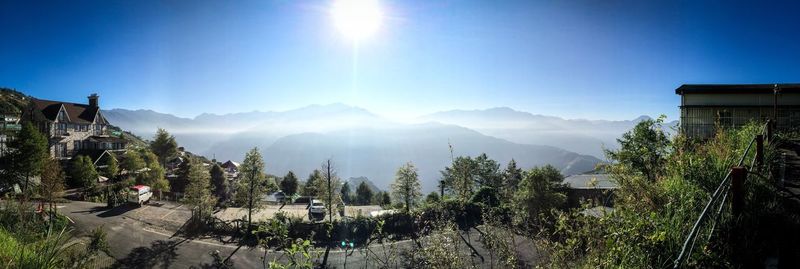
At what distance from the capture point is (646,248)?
2.67m

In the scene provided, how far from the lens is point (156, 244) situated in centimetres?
1988

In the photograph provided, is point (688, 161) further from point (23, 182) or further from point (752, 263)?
point (23, 182)

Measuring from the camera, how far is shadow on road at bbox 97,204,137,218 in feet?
83.8

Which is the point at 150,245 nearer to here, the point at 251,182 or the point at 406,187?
the point at 251,182

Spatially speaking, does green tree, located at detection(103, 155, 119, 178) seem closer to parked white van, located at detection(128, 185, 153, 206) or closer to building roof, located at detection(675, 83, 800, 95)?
parked white van, located at detection(128, 185, 153, 206)

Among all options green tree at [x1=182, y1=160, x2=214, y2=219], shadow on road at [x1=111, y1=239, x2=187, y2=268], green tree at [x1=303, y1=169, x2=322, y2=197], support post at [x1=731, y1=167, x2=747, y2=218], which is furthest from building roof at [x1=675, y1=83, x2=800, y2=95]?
green tree at [x1=182, y1=160, x2=214, y2=219]

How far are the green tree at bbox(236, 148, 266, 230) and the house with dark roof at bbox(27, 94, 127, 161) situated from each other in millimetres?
33008

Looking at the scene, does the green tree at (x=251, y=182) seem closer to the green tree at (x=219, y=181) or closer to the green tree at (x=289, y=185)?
the green tree at (x=219, y=181)

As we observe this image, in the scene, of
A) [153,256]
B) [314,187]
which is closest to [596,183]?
[153,256]

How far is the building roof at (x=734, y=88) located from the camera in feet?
59.8

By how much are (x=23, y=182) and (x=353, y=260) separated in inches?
1189

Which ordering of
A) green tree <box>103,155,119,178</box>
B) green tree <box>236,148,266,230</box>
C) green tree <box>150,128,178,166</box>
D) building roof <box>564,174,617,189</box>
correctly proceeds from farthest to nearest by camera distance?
green tree <box>150,128,178,166</box> → green tree <box>103,155,119,178</box> → green tree <box>236,148,266,230</box> → building roof <box>564,174,617,189</box>

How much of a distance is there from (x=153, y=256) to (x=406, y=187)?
17.5 m

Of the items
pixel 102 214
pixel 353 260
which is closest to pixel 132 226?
pixel 102 214
